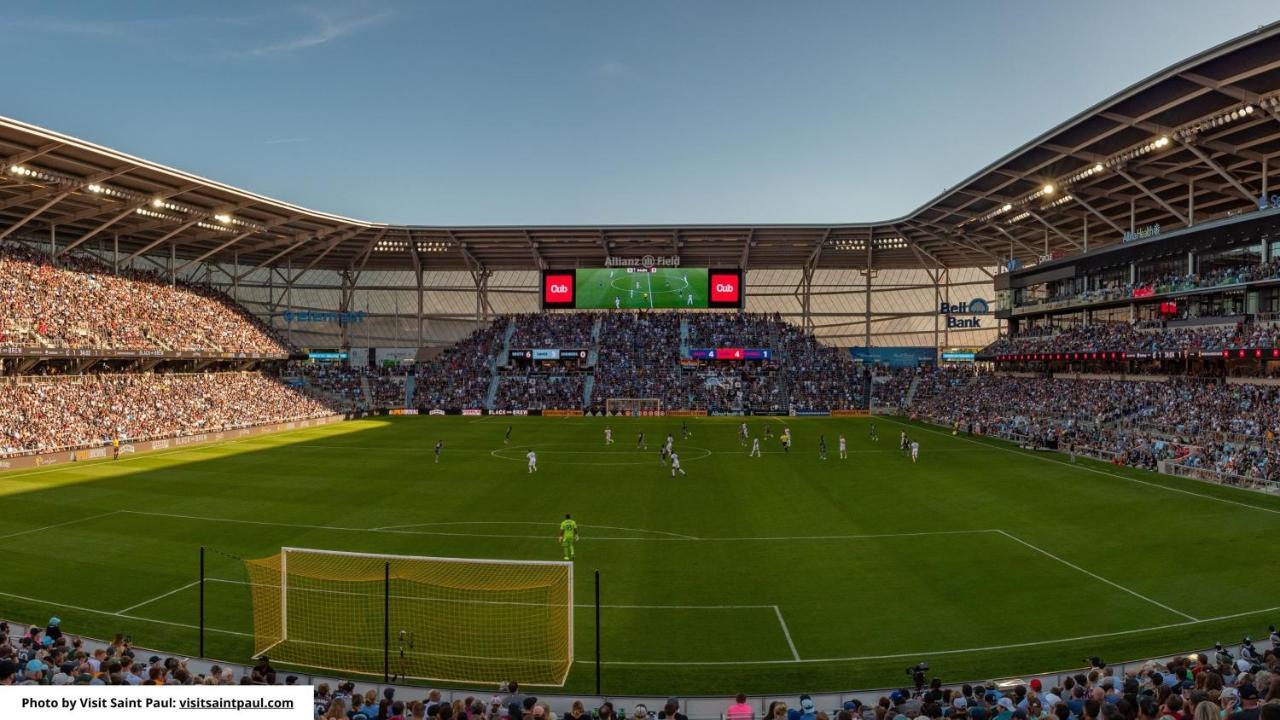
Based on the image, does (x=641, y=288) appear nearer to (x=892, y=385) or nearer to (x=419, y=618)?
(x=892, y=385)

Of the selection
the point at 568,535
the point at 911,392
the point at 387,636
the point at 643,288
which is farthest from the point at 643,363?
the point at 387,636

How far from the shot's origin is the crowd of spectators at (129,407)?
40500mm

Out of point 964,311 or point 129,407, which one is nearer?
point 129,407

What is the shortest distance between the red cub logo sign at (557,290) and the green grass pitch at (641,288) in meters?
0.92

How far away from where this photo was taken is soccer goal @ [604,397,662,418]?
233ft

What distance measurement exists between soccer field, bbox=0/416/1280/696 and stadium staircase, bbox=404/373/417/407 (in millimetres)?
34516

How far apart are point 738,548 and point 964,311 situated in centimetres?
6123

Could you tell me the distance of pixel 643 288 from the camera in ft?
242

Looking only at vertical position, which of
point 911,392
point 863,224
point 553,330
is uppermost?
point 863,224

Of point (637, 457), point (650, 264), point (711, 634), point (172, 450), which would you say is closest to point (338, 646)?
point (711, 634)

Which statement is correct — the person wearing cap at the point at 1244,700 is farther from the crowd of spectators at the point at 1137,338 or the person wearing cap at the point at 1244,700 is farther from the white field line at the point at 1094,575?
the crowd of spectators at the point at 1137,338

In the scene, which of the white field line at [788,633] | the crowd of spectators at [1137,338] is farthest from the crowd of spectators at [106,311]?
the crowd of spectators at [1137,338]

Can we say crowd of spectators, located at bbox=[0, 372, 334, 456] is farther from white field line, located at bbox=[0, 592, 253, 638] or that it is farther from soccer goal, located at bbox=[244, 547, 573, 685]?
soccer goal, located at bbox=[244, 547, 573, 685]

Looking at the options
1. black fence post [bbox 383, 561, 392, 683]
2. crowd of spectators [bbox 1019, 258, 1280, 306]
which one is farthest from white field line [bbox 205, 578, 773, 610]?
crowd of spectators [bbox 1019, 258, 1280, 306]
